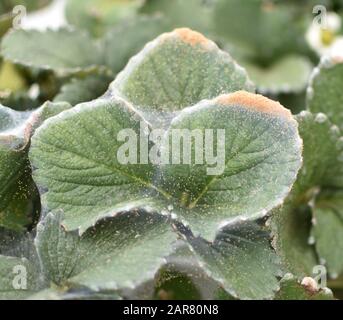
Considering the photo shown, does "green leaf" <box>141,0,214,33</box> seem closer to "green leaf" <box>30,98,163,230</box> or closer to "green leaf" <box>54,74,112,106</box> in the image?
"green leaf" <box>54,74,112,106</box>

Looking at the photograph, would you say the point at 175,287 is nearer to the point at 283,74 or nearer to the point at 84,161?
the point at 84,161

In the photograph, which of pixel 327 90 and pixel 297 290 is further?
pixel 327 90

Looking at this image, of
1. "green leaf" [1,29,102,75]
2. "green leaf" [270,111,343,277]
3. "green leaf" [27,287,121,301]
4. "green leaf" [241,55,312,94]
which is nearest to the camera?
"green leaf" [27,287,121,301]

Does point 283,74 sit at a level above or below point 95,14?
below

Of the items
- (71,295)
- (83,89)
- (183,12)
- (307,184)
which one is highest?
(183,12)

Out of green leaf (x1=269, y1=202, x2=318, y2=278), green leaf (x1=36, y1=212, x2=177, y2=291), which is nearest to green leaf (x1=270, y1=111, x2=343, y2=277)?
green leaf (x1=269, y1=202, x2=318, y2=278)

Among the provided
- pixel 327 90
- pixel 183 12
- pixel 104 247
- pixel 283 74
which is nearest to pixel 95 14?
pixel 183 12
